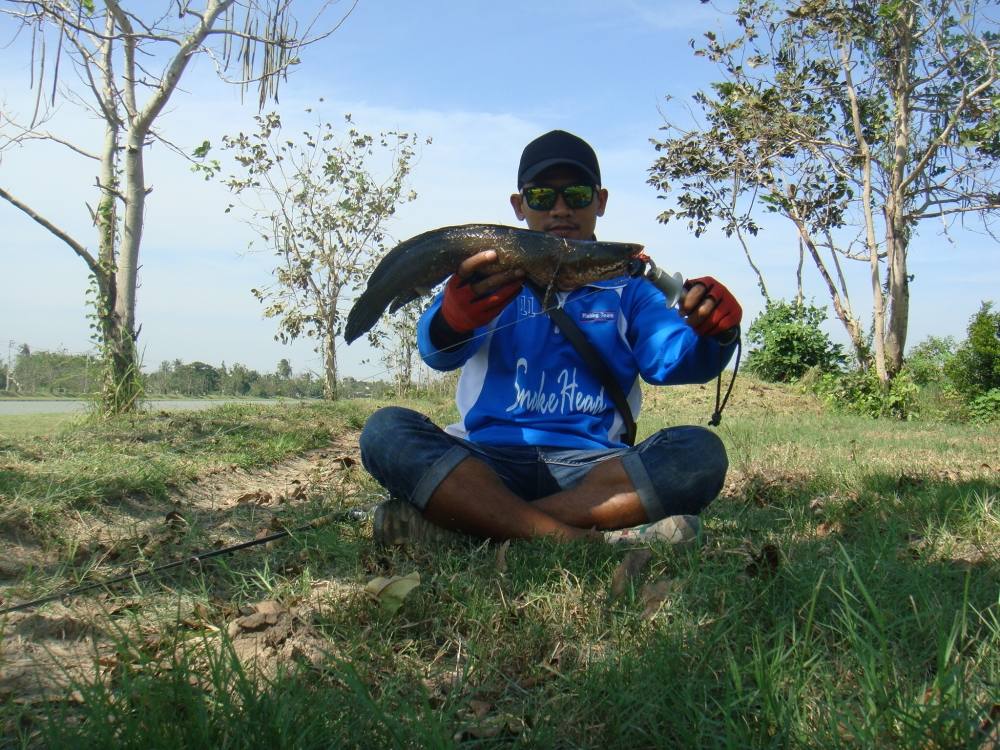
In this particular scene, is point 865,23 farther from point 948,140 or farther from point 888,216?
point 888,216

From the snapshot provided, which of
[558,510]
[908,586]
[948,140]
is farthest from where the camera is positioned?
[948,140]

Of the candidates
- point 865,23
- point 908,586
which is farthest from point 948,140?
point 908,586

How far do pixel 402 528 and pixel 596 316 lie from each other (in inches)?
47.3

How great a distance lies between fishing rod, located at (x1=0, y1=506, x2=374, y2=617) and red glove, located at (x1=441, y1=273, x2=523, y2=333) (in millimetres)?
1000

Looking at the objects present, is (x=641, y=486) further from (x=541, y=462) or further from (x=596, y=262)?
(x=596, y=262)

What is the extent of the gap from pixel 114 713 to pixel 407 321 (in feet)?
47.1

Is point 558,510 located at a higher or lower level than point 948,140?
lower

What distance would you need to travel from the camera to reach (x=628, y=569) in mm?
2309

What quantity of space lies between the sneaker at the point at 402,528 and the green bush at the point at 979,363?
1415cm

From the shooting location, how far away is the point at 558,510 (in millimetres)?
2887

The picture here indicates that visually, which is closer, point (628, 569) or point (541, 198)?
point (628, 569)

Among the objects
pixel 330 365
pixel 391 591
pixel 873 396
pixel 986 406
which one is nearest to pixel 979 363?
pixel 986 406

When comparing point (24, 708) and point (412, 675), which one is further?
point (412, 675)

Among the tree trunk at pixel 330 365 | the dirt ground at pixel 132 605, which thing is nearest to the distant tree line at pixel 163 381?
the tree trunk at pixel 330 365
